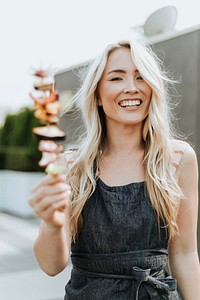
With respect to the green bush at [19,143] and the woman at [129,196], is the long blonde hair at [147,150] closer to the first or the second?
the woman at [129,196]

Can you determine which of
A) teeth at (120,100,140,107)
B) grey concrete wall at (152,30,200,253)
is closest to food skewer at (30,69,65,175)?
teeth at (120,100,140,107)

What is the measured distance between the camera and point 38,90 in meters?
1.17

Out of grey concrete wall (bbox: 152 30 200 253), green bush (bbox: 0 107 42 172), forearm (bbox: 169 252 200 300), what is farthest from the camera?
green bush (bbox: 0 107 42 172)

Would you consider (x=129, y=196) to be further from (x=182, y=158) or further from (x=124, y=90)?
(x=124, y=90)

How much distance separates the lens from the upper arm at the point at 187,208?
69.6 inches

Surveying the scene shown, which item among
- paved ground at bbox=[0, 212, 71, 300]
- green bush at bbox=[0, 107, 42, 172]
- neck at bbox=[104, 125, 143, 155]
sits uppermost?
neck at bbox=[104, 125, 143, 155]

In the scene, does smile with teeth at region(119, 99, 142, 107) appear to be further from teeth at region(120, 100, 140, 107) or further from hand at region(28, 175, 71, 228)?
hand at region(28, 175, 71, 228)

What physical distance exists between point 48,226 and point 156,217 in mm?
427

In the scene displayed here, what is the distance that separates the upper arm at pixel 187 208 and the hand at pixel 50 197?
0.60 meters

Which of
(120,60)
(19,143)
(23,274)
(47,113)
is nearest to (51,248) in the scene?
(47,113)

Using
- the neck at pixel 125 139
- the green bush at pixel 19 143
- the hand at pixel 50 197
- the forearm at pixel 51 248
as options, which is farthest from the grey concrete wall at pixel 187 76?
the green bush at pixel 19 143

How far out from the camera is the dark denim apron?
164 centimetres

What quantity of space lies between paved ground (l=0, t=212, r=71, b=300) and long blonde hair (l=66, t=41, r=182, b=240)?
3.75 m

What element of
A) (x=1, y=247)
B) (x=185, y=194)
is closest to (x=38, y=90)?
(x=185, y=194)
